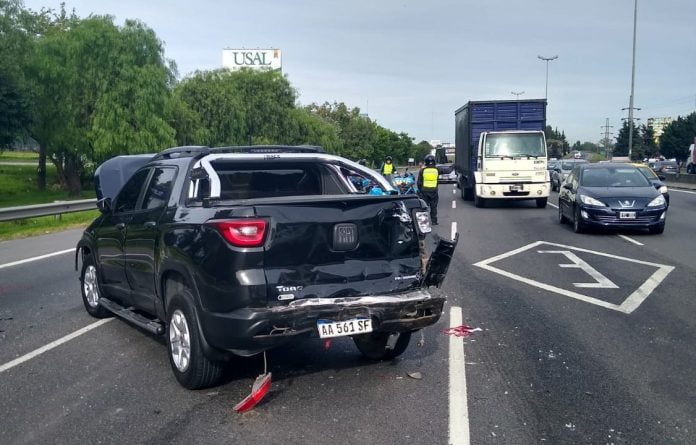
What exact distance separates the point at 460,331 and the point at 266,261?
2958 millimetres

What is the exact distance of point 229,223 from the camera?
16.2 ft

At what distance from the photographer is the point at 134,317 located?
6.62 meters

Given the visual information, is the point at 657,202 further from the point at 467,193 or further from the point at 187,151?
the point at 467,193

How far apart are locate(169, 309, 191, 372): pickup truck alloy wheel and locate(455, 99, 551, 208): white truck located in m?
19.5

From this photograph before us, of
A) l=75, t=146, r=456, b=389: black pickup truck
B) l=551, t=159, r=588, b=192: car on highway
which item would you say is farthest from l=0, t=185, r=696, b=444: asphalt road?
l=551, t=159, r=588, b=192: car on highway

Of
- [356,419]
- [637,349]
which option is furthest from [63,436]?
[637,349]

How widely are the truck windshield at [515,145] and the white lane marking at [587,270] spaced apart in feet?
35.9

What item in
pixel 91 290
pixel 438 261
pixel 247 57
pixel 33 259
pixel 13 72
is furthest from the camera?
pixel 247 57

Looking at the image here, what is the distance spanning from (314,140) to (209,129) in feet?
62.7

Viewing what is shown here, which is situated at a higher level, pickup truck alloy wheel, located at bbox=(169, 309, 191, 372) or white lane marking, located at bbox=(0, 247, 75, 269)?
pickup truck alloy wheel, located at bbox=(169, 309, 191, 372)

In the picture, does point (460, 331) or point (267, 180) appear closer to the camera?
point (267, 180)

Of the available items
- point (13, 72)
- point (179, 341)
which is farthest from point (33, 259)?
point (13, 72)

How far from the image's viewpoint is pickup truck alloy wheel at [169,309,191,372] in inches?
214

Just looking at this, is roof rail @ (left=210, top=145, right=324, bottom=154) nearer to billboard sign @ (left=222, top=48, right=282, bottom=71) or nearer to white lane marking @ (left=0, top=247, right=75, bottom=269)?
white lane marking @ (left=0, top=247, right=75, bottom=269)
